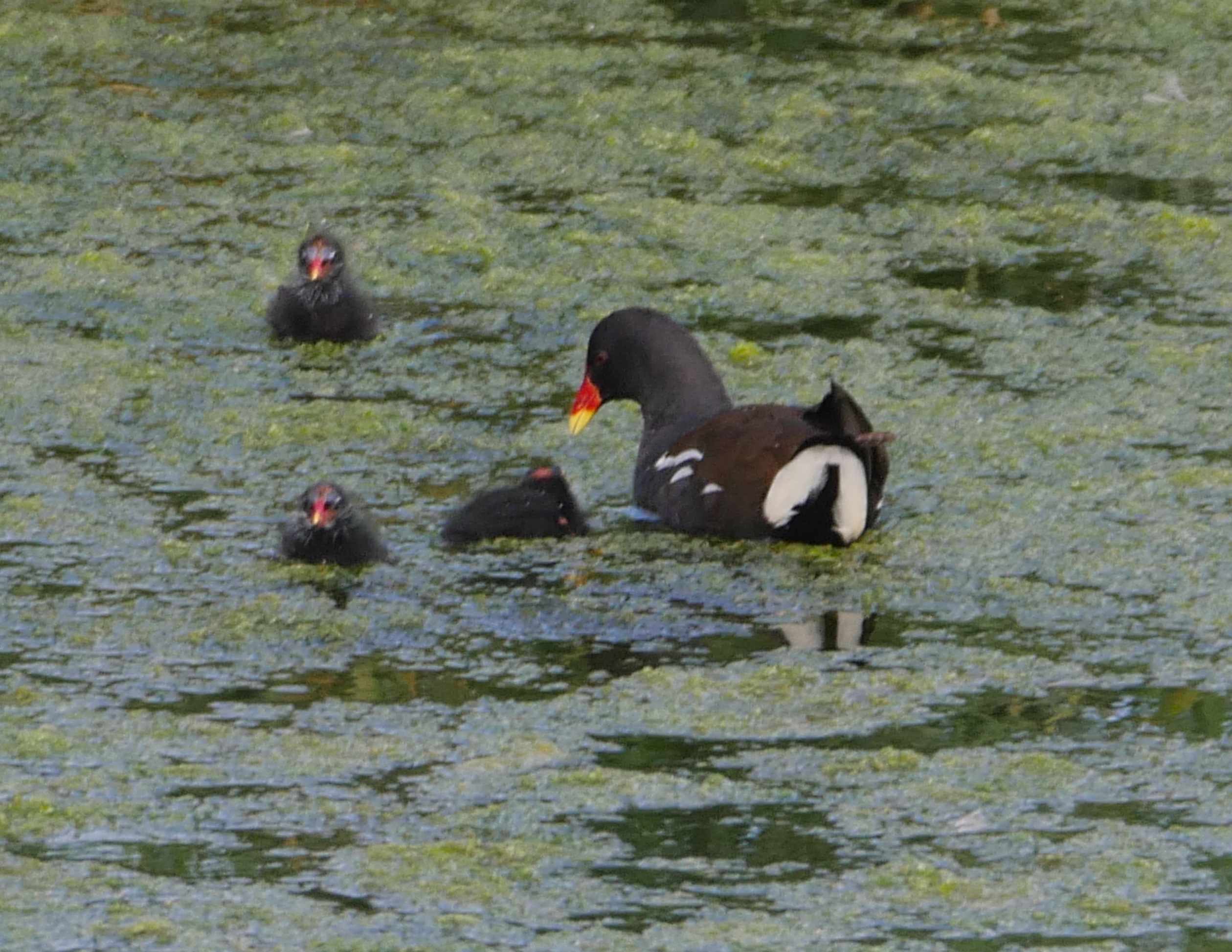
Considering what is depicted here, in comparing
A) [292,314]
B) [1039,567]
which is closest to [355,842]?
[1039,567]

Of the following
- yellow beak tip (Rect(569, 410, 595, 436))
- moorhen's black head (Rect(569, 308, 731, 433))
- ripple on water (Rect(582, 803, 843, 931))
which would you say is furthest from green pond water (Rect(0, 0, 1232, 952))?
moorhen's black head (Rect(569, 308, 731, 433))

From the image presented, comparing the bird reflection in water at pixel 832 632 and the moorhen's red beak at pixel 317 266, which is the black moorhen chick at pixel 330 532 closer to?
the bird reflection in water at pixel 832 632

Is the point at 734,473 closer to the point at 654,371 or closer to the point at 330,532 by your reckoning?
the point at 654,371

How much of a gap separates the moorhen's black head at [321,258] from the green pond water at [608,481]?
249mm

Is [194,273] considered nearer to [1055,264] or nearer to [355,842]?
[1055,264]

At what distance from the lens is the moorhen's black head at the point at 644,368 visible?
23.4ft

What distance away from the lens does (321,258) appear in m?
8.16

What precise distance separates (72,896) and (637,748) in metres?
1.23

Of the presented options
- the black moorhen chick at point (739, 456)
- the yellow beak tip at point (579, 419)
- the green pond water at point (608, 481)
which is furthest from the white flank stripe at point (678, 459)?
the yellow beak tip at point (579, 419)

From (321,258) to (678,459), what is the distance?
2.02 m

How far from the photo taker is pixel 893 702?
5.22 metres

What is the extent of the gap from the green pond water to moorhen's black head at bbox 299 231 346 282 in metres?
0.25

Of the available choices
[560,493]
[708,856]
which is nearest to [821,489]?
[560,493]

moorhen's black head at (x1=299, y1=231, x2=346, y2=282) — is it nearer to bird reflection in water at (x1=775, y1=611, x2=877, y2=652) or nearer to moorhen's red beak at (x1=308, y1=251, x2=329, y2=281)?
moorhen's red beak at (x1=308, y1=251, x2=329, y2=281)
